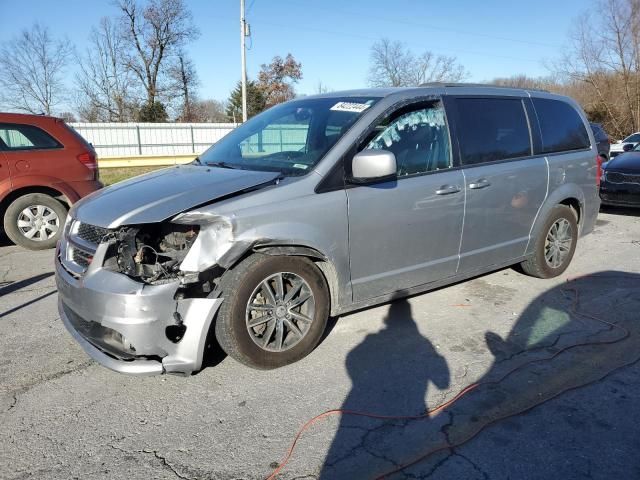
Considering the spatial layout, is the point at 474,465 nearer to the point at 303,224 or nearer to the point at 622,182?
the point at 303,224

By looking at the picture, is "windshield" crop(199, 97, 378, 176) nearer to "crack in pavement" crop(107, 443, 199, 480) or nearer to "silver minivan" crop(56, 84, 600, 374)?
"silver minivan" crop(56, 84, 600, 374)

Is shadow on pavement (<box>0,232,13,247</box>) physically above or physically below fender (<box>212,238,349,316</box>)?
below

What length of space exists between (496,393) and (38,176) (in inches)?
252

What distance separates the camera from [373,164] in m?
3.31

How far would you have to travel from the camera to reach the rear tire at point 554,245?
4969 millimetres

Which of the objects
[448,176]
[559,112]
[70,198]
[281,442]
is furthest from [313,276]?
[70,198]

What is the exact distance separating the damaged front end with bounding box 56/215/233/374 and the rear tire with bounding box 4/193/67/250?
165 inches

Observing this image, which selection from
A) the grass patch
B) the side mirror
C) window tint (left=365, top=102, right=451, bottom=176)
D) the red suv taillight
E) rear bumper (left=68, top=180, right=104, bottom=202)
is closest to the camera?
the side mirror

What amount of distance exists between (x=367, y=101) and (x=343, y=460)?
260 cm

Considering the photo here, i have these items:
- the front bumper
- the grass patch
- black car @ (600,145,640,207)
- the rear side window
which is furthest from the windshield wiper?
the grass patch

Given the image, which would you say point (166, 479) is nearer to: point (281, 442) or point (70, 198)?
point (281, 442)

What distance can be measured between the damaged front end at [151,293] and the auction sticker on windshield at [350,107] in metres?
1.47

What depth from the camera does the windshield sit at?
11.8 ft

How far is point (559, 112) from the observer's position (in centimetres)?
511
